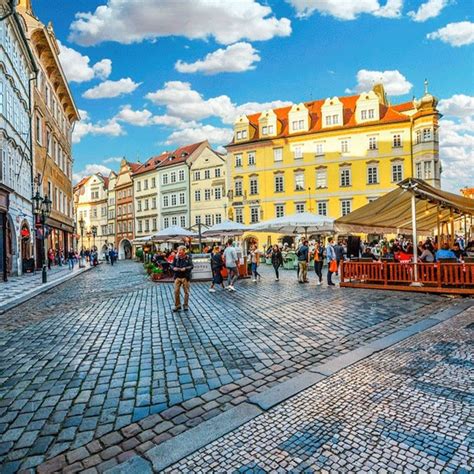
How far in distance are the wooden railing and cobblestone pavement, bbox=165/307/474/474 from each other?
7401 mm

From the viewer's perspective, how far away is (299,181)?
4716 cm

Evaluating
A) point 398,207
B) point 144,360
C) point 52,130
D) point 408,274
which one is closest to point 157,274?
point 398,207

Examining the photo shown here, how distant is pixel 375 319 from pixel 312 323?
4.77 feet

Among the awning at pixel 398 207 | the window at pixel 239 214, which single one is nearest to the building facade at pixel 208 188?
the window at pixel 239 214

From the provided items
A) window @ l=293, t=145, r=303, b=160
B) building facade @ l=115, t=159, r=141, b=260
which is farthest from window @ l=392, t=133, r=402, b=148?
building facade @ l=115, t=159, r=141, b=260

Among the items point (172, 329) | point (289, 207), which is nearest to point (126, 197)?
point (289, 207)

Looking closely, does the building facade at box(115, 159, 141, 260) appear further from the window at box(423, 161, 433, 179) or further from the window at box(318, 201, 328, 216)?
the window at box(423, 161, 433, 179)

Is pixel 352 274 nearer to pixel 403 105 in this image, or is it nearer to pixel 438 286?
pixel 438 286

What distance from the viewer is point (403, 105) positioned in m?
47.3

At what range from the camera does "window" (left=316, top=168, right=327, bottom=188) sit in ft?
151

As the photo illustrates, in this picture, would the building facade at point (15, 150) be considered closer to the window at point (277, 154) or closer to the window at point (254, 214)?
the window at point (254, 214)

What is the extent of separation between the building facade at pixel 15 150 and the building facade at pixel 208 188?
2762cm

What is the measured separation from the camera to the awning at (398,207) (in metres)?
12.6

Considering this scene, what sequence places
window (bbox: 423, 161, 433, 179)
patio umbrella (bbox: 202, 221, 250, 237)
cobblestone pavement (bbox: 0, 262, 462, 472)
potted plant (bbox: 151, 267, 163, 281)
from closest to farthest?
cobblestone pavement (bbox: 0, 262, 462, 472), potted plant (bbox: 151, 267, 163, 281), patio umbrella (bbox: 202, 221, 250, 237), window (bbox: 423, 161, 433, 179)
